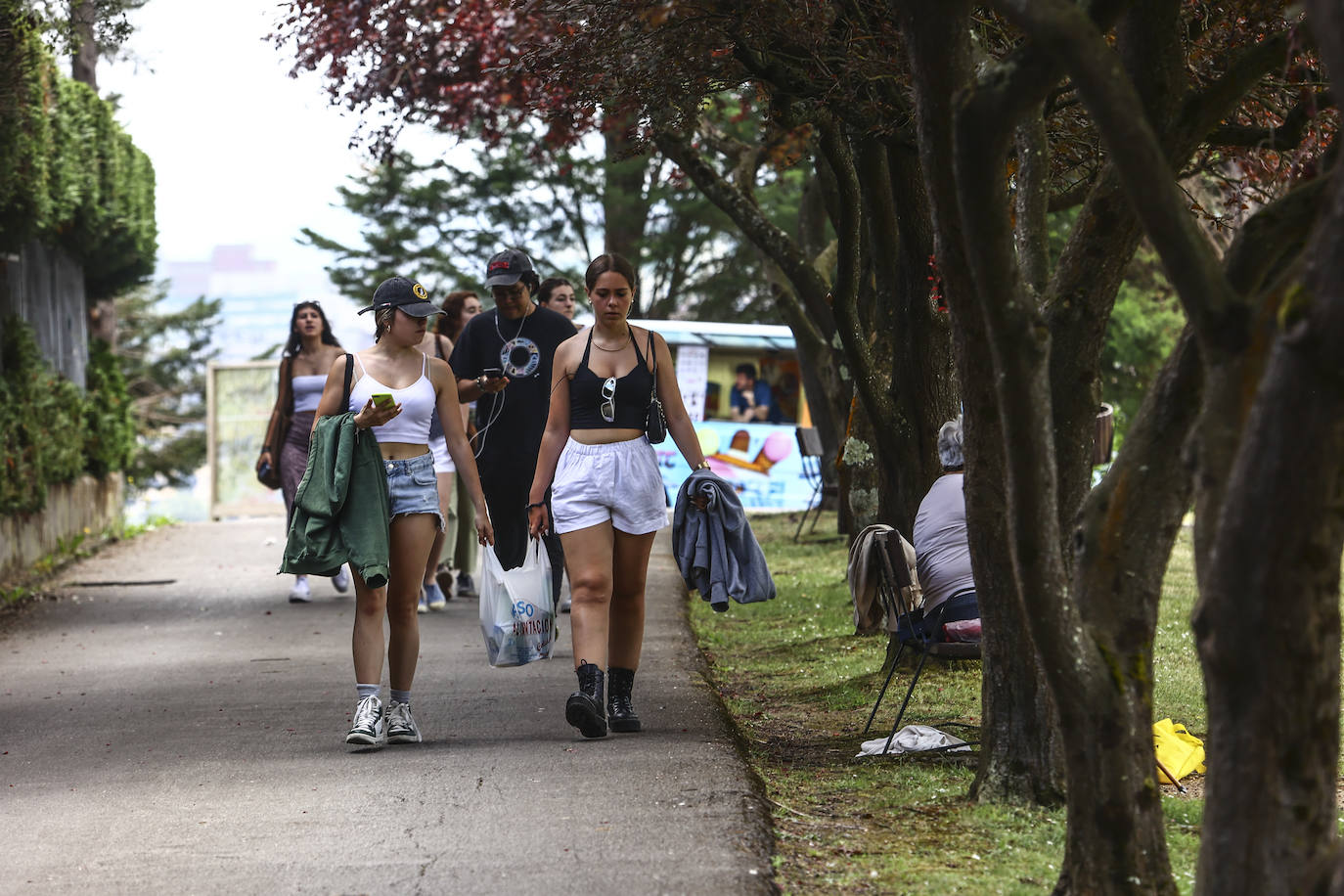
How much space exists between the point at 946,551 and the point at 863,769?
3.51 ft

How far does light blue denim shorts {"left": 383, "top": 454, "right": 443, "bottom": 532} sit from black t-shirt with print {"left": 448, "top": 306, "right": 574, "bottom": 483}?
75.8 inches

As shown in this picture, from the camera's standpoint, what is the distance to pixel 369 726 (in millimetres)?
7141

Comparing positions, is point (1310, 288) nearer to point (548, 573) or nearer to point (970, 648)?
point (970, 648)

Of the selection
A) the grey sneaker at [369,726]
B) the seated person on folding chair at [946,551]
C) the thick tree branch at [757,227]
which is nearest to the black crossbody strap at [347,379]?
the grey sneaker at [369,726]

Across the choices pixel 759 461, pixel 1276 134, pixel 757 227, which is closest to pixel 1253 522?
pixel 1276 134

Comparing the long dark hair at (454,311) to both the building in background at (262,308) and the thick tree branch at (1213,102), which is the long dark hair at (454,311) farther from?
the thick tree branch at (1213,102)

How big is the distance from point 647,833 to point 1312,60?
4.08 m

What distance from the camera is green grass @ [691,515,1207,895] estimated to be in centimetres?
514

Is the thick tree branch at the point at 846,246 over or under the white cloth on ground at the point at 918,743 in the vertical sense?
over

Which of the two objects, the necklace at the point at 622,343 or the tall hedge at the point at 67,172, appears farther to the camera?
the tall hedge at the point at 67,172

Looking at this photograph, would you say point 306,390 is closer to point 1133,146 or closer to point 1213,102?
point 1213,102

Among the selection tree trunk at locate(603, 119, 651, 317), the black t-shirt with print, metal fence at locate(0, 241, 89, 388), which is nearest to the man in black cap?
the black t-shirt with print

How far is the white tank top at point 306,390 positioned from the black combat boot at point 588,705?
18.9ft

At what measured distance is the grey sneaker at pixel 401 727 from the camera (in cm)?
725
